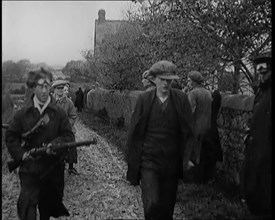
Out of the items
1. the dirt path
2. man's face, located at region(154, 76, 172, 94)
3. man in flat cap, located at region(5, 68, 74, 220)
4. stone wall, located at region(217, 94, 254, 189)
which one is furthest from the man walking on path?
man's face, located at region(154, 76, 172, 94)

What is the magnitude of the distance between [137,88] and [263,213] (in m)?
12.6

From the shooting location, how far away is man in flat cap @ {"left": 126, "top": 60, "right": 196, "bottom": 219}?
15.8 feet

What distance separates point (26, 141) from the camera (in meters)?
4.87

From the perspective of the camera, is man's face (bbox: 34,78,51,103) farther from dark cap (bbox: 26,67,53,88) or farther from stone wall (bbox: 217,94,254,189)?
stone wall (bbox: 217,94,254,189)

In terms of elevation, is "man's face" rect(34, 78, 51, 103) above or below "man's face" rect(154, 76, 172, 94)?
below

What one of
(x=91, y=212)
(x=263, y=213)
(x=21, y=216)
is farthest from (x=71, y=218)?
(x=263, y=213)

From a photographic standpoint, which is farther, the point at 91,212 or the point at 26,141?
the point at 91,212

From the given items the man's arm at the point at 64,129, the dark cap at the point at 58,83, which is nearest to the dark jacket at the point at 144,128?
the man's arm at the point at 64,129

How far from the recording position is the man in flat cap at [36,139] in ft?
15.7

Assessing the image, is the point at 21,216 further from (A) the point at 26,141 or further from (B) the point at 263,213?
(B) the point at 263,213

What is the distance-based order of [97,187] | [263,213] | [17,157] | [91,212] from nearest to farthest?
[263,213]
[17,157]
[91,212]
[97,187]

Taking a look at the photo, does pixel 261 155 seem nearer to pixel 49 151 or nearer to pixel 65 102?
pixel 49 151

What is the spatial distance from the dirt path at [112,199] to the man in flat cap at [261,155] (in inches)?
29.2

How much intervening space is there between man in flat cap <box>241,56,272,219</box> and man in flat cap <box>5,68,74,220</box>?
1964 mm
